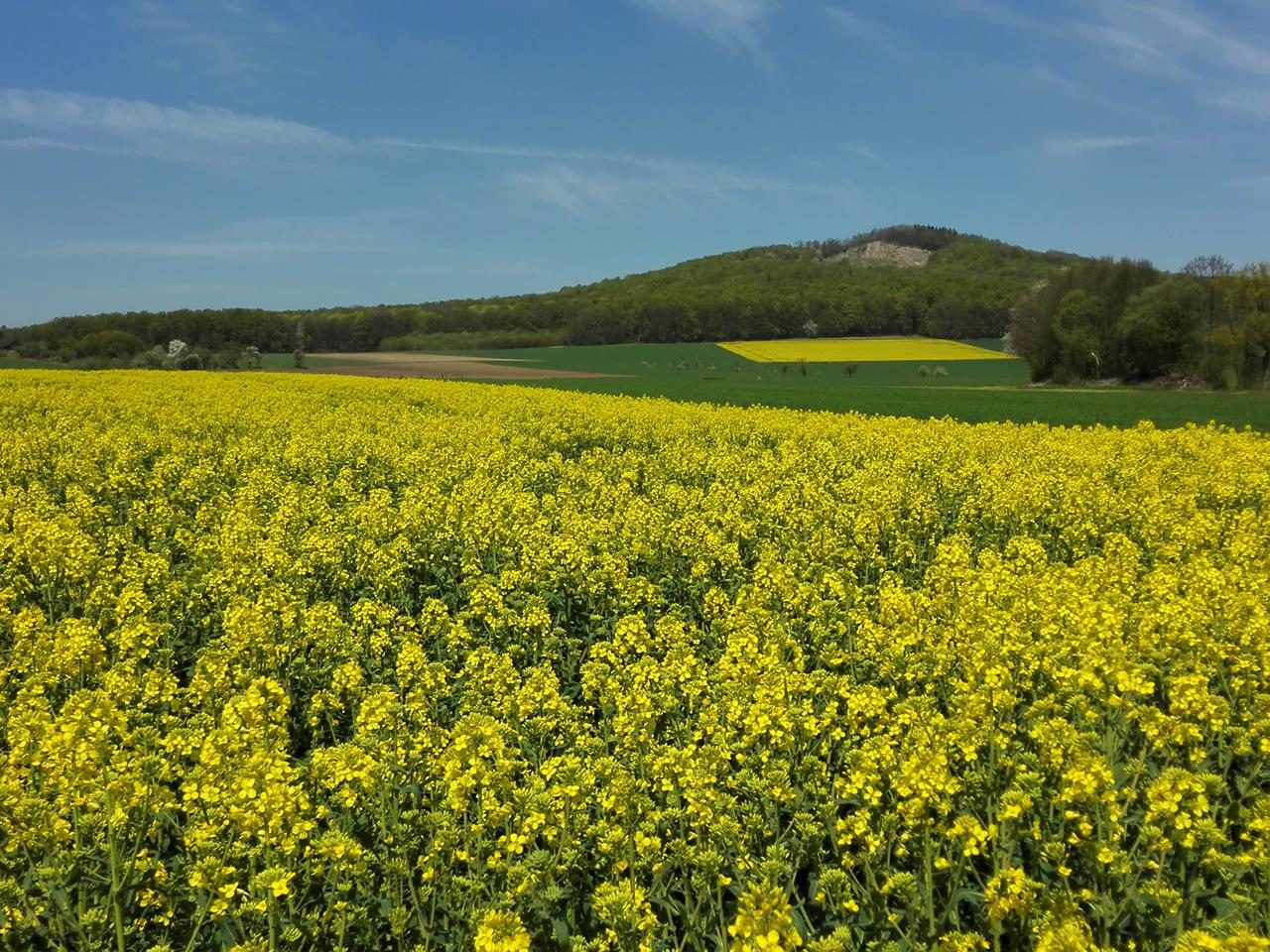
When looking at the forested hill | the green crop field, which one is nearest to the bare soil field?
the green crop field

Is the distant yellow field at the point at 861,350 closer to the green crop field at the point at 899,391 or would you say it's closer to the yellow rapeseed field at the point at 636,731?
the green crop field at the point at 899,391

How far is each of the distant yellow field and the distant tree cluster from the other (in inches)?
770

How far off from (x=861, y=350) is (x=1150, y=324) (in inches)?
1492

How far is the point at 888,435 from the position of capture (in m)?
18.8

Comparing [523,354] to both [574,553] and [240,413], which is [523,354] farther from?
[574,553]

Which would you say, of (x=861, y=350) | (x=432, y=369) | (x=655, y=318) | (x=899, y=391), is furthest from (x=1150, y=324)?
(x=655, y=318)

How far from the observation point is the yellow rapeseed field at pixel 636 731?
3.81 metres

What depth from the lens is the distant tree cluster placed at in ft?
197

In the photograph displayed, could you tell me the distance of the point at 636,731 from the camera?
4812 mm

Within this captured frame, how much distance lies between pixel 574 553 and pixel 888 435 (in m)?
11.9

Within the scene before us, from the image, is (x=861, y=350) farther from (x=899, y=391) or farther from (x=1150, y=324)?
(x=899, y=391)

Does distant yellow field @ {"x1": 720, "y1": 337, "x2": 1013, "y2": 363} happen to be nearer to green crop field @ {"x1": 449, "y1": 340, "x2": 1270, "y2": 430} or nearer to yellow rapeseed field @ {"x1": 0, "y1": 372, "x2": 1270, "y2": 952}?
green crop field @ {"x1": 449, "y1": 340, "x2": 1270, "y2": 430}

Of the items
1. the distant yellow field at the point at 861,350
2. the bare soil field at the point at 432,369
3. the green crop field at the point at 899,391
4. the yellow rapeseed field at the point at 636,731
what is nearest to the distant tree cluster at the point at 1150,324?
the green crop field at the point at 899,391

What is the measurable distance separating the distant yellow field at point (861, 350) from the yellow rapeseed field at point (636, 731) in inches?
3193
